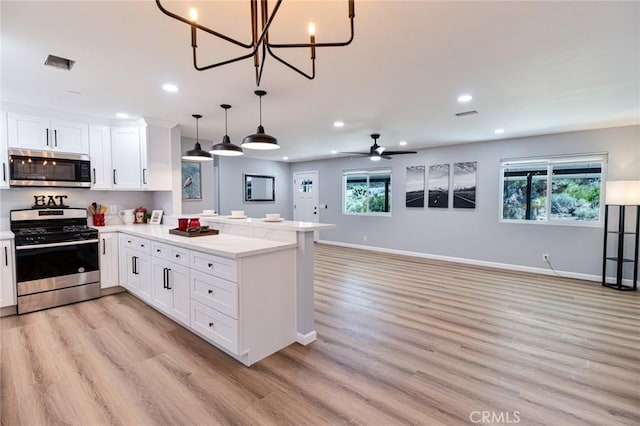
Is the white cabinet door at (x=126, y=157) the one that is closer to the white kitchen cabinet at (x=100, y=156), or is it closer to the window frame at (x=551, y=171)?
the white kitchen cabinet at (x=100, y=156)

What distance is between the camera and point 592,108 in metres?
3.78

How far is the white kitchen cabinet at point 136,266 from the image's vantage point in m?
3.52

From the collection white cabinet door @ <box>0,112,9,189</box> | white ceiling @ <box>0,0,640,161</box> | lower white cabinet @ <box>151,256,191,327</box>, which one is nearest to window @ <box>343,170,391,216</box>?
white ceiling @ <box>0,0,640,161</box>

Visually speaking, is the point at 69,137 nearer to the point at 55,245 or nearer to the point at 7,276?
the point at 55,245

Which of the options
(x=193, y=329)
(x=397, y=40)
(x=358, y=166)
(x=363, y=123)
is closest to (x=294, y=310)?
(x=193, y=329)

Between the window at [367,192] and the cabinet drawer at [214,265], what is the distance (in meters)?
5.54

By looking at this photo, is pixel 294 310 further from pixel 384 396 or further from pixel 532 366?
pixel 532 366

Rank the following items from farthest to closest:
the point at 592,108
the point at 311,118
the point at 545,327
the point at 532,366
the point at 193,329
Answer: the point at 311,118 < the point at 592,108 < the point at 545,327 < the point at 193,329 < the point at 532,366

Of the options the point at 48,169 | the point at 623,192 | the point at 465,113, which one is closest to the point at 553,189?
the point at 623,192

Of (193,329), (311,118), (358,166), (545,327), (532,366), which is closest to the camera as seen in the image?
(532,366)

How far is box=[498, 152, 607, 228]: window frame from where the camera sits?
194 inches

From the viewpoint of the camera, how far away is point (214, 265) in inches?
99.6

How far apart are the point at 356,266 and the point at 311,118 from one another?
3.01m

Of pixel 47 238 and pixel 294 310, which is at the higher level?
pixel 47 238
